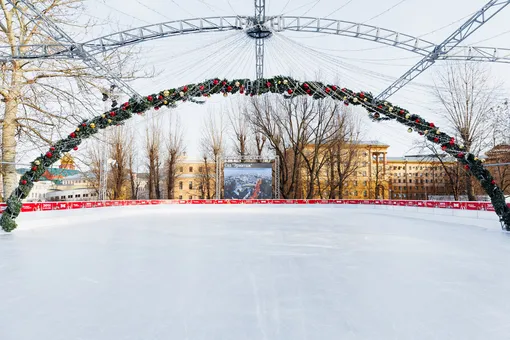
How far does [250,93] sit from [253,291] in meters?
8.93

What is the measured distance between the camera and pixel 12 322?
9.57 feet

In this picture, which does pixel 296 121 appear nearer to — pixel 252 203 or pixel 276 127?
pixel 276 127

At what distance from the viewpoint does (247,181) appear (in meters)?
23.7

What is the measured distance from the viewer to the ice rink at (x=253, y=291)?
109 inches

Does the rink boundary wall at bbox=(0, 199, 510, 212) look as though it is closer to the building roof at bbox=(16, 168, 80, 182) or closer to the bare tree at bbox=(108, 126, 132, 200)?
the building roof at bbox=(16, 168, 80, 182)

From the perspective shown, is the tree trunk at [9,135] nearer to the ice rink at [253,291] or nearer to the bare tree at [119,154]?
the ice rink at [253,291]

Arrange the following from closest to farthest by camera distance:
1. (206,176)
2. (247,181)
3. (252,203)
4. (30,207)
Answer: (30,207), (252,203), (247,181), (206,176)

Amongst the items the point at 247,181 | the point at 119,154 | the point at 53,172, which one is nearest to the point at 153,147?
the point at 119,154

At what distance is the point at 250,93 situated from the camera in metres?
11.7

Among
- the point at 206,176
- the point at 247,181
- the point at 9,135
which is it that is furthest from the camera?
the point at 206,176

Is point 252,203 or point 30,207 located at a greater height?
point 30,207

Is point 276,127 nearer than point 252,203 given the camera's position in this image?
No

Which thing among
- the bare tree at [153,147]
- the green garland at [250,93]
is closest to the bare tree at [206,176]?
the bare tree at [153,147]

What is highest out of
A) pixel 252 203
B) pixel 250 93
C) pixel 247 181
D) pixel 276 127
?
pixel 276 127
